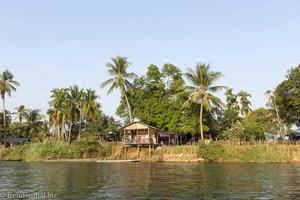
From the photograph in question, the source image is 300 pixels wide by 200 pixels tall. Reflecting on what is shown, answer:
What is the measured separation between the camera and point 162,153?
44938 millimetres

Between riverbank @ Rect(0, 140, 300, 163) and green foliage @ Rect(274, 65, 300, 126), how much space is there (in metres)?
9.01

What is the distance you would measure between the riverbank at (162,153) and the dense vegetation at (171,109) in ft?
1.65

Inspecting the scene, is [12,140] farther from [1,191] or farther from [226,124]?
[1,191]

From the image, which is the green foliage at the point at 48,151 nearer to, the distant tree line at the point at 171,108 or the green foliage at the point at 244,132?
the distant tree line at the point at 171,108

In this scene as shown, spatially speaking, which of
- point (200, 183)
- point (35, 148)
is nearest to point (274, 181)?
point (200, 183)

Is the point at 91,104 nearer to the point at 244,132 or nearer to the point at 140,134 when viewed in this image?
the point at 140,134

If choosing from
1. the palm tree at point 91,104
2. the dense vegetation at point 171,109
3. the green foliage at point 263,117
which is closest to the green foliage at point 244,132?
the dense vegetation at point 171,109

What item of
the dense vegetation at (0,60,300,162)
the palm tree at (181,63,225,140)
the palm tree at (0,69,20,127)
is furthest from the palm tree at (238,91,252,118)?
the palm tree at (0,69,20,127)

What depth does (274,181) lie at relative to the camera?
21.0 m

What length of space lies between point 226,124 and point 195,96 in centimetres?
1599

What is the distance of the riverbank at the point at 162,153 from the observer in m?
39.2

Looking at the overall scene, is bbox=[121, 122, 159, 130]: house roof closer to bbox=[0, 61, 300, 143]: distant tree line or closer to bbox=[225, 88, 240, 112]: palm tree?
bbox=[0, 61, 300, 143]: distant tree line

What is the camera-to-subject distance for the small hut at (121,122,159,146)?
4709cm

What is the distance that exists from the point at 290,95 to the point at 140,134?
24.2m
